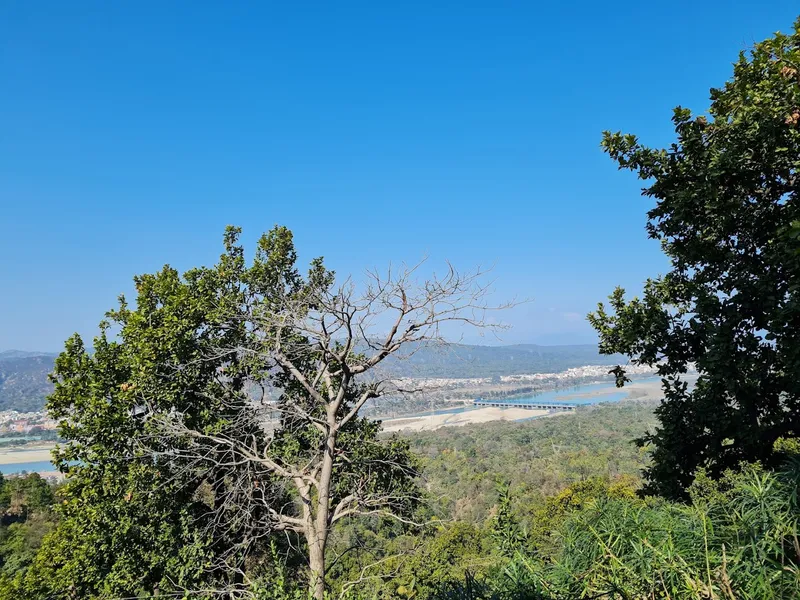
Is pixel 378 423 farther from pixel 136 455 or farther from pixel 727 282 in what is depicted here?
pixel 727 282

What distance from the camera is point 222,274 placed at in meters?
9.06

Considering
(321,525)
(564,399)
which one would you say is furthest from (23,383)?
(321,525)

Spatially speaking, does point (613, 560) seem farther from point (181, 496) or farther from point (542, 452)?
point (542, 452)

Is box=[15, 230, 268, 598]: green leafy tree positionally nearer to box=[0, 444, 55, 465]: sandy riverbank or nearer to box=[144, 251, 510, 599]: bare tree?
box=[144, 251, 510, 599]: bare tree

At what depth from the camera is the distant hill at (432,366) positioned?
6677 mm

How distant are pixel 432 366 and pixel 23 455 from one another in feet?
274

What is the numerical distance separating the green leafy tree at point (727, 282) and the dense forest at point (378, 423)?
0.03 meters

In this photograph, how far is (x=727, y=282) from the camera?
6.27 m

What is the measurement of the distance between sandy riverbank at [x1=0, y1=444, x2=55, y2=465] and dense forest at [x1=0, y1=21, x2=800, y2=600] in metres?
69.8

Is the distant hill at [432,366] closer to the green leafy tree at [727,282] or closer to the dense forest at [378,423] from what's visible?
the dense forest at [378,423]

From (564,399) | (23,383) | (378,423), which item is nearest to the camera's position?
(378,423)

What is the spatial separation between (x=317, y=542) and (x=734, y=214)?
6.39 m

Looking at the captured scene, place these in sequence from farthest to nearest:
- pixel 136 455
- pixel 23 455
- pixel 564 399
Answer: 1. pixel 564 399
2. pixel 23 455
3. pixel 136 455

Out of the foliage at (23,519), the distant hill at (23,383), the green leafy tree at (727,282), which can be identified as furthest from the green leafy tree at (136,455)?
the distant hill at (23,383)
